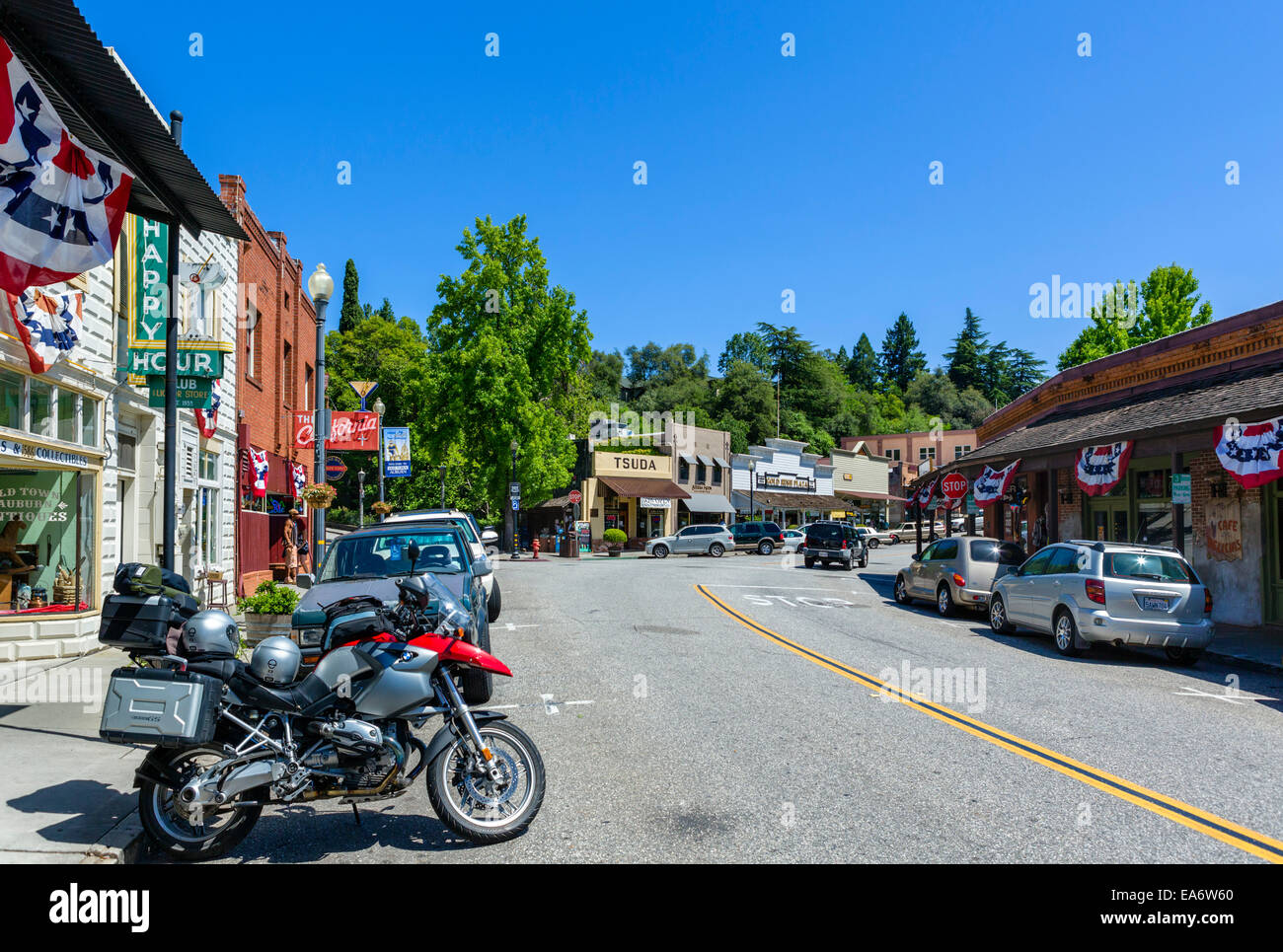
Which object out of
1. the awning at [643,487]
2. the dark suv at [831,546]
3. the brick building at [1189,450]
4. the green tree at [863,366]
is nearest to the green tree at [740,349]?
the green tree at [863,366]

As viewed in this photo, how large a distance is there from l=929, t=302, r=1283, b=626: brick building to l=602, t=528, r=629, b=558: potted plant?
27285 mm

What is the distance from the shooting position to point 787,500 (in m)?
67.9

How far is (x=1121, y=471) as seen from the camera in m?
18.1

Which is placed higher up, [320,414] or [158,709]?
[320,414]

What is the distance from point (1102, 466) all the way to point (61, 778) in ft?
60.1

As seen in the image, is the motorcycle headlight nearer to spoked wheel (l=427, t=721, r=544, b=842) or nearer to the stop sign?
spoked wheel (l=427, t=721, r=544, b=842)

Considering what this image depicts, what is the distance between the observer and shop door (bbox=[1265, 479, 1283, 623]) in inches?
642

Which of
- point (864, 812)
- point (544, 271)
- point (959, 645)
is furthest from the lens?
point (544, 271)

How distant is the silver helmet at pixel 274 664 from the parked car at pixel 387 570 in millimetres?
3600

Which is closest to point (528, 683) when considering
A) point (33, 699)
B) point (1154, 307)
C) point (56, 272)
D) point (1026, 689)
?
point (33, 699)

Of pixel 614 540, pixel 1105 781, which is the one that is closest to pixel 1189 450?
pixel 1105 781

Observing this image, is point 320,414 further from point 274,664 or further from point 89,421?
point 274,664
